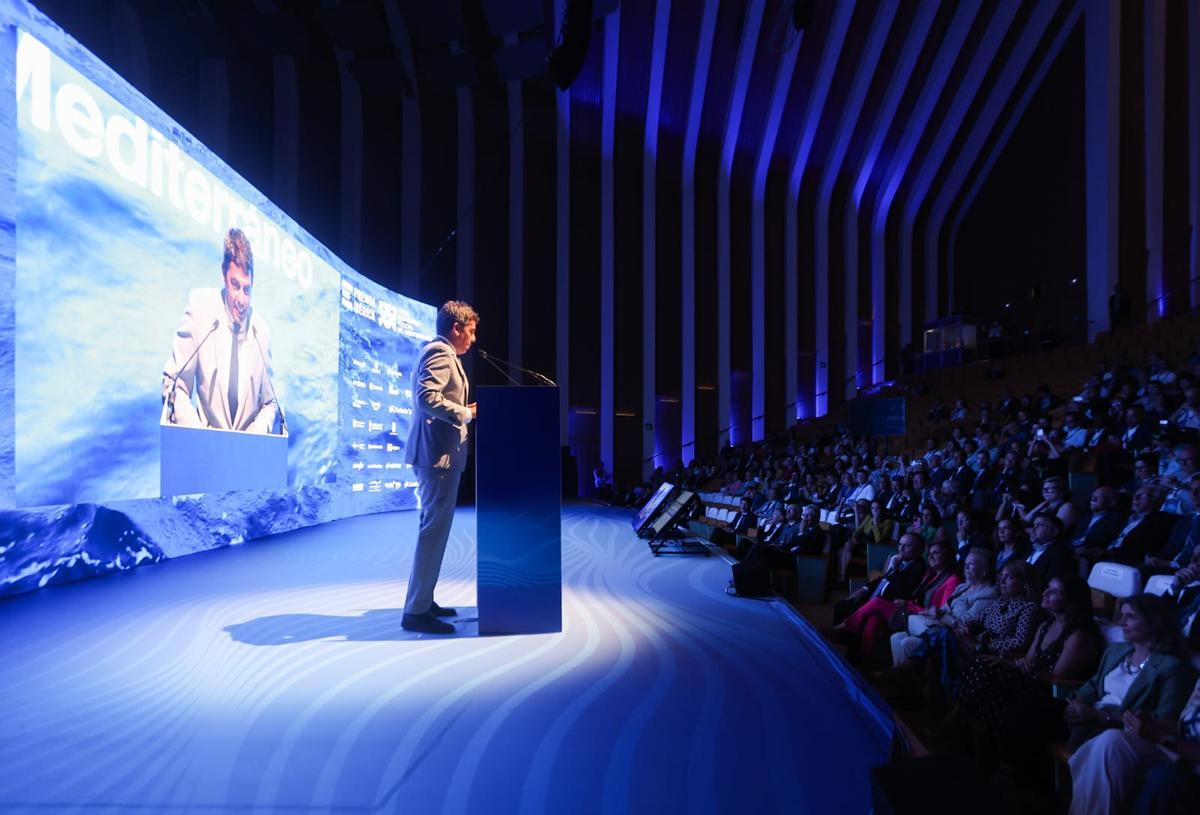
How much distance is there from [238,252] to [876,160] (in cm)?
1668

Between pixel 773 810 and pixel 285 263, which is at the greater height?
pixel 285 263

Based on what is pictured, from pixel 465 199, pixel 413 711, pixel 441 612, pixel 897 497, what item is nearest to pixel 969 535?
pixel 897 497

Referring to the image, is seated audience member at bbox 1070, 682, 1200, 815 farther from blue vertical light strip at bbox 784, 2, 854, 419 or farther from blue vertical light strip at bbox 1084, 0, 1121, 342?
blue vertical light strip at bbox 784, 2, 854, 419

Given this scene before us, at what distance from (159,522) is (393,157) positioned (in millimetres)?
11502

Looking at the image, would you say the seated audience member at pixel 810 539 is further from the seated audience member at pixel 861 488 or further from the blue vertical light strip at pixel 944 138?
the blue vertical light strip at pixel 944 138

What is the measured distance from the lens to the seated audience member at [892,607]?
383 cm

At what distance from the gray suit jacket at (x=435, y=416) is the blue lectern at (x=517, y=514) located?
0.12 meters

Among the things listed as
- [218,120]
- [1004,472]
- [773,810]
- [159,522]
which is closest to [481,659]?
[773,810]

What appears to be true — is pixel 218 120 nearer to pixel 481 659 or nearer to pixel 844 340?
pixel 481 659

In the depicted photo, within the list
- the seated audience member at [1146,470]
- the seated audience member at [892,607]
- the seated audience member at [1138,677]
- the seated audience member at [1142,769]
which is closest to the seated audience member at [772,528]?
the seated audience member at [892,607]

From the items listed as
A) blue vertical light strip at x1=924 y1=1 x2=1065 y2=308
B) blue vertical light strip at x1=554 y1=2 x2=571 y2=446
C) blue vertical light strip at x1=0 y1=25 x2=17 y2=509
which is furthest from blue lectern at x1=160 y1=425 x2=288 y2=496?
blue vertical light strip at x1=924 y1=1 x2=1065 y2=308

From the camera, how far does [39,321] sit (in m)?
4.02

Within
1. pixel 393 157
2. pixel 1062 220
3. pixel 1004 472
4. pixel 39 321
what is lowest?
pixel 1004 472

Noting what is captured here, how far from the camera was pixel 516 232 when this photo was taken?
53.2 feet
